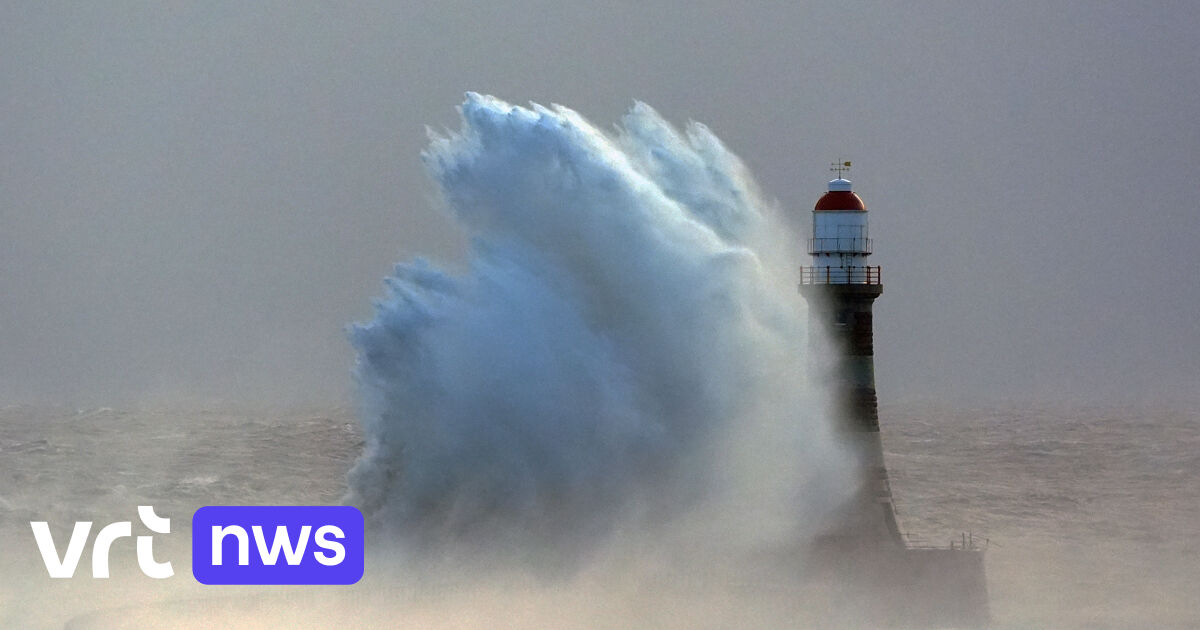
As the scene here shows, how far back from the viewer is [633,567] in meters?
35.2

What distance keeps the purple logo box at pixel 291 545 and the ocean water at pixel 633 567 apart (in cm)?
36

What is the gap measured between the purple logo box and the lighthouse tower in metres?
8.57

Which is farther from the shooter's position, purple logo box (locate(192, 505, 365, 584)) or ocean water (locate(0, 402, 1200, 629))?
ocean water (locate(0, 402, 1200, 629))

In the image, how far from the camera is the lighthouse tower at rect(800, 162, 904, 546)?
1375 inches

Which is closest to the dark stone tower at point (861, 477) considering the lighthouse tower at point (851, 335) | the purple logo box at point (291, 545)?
the lighthouse tower at point (851, 335)

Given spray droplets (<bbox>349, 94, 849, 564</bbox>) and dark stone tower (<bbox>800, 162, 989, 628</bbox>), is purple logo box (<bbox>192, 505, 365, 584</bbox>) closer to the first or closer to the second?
spray droplets (<bbox>349, 94, 849, 564</bbox>)

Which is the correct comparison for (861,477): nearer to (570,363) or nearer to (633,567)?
(633,567)

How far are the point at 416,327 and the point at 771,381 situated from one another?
6436 millimetres

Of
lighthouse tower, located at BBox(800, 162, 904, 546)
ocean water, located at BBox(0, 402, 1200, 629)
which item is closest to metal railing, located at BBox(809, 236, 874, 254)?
lighthouse tower, located at BBox(800, 162, 904, 546)

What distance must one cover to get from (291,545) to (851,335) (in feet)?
33.6

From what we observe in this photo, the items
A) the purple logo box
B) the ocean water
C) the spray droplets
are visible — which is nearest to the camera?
the purple logo box

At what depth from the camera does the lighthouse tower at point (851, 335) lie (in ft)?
115

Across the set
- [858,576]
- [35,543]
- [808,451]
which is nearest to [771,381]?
[808,451]

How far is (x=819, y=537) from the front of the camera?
35750mm
